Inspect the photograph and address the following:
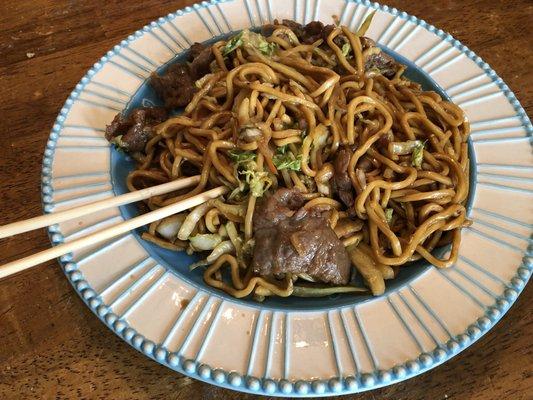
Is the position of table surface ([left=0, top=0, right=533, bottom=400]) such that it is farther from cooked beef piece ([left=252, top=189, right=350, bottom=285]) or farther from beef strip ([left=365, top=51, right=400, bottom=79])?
beef strip ([left=365, top=51, right=400, bottom=79])

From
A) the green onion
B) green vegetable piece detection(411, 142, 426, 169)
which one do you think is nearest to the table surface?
green vegetable piece detection(411, 142, 426, 169)

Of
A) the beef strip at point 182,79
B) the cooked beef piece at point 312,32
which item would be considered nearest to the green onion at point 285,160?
the beef strip at point 182,79

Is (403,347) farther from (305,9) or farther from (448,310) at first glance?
(305,9)

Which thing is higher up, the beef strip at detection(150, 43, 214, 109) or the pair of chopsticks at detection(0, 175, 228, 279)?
the beef strip at detection(150, 43, 214, 109)

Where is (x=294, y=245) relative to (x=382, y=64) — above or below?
below

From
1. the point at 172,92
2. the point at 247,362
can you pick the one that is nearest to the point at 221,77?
the point at 172,92

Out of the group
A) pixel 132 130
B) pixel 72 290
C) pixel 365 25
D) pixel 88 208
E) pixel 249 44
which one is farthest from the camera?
pixel 365 25

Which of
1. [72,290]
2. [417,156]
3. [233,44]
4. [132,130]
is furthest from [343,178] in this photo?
[72,290]

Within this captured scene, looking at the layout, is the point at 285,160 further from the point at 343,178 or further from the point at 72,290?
the point at 72,290

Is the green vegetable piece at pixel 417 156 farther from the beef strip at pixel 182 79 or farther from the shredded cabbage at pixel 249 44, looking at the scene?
the beef strip at pixel 182 79
